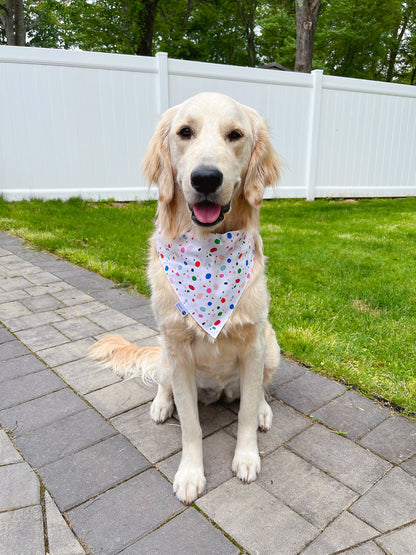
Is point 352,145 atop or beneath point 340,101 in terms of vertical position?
beneath

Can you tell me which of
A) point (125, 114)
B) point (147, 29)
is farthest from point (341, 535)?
point (147, 29)

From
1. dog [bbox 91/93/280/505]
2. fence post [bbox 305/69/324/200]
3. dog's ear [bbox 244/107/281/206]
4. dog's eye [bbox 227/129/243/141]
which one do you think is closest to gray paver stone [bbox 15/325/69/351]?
dog [bbox 91/93/280/505]

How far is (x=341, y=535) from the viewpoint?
162cm

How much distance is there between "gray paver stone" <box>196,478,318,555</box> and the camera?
5.20 ft

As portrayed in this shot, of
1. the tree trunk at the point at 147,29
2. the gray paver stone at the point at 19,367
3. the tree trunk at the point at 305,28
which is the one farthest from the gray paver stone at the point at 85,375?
the tree trunk at the point at 147,29

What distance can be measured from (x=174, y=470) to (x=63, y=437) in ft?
2.08

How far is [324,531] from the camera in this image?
164 cm

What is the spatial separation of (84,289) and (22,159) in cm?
463

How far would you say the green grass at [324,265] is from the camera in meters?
2.92

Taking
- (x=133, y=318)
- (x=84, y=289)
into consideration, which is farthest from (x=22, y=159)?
(x=133, y=318)

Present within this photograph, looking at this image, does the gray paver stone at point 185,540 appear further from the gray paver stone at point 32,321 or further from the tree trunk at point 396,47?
the tree trunk at point 396,47

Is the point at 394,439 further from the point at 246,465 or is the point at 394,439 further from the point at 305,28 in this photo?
the point at 305,28

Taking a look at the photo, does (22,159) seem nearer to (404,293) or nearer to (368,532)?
(404,293)

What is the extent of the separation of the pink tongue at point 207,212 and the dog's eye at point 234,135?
1.12 feet
